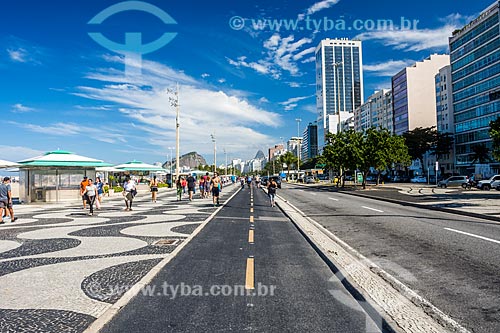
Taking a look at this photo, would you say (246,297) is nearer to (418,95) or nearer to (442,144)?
(442,144)

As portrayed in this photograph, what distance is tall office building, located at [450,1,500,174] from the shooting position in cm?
6538

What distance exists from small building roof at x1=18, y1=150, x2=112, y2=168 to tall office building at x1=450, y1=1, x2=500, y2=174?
67207mm

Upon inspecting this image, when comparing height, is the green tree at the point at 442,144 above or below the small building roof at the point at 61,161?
above

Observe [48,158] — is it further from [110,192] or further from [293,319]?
[293,319]

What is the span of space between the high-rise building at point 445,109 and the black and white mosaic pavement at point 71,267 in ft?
281

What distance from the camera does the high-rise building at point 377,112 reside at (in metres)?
115

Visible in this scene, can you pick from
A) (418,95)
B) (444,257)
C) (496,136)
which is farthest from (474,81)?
(444,257)

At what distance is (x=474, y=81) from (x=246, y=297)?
8156 centimetres

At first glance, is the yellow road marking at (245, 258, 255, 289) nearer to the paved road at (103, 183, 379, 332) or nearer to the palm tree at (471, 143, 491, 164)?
the paved road at (103, 183, 379, 332)

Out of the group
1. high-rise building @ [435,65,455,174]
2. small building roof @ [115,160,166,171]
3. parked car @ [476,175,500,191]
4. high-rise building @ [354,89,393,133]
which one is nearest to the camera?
parked car @ [476,175,500,191]

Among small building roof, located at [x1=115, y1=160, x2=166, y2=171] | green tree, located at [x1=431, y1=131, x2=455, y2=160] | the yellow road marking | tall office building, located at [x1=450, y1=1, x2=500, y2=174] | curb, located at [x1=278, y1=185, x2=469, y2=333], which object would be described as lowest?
curb, located at [x1=278, y1=185, x2=469, y2=333]

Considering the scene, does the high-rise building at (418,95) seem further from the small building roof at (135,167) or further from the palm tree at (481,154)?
the small building roof at (135,167)

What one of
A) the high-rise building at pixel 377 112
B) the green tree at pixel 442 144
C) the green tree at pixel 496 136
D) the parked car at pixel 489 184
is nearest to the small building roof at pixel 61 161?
the green tree at pixel 496 136

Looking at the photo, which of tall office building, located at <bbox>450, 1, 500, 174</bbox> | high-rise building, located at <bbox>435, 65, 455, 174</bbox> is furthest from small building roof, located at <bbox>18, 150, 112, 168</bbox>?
high-rise building, located at <bbox>435, 65, 455, 174</bbox>
